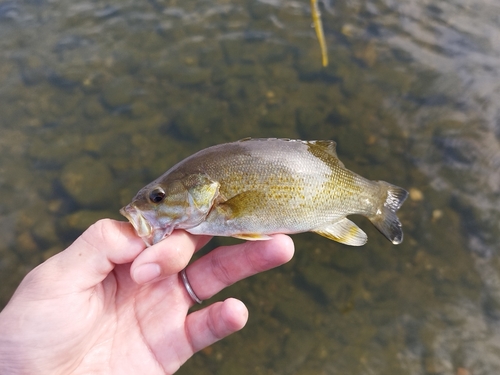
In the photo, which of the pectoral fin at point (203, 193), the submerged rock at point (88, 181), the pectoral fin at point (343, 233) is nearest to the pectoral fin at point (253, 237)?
the pectoral fin at point (203, 193)

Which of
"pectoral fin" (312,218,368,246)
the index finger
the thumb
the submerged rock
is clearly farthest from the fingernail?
the submerged rock

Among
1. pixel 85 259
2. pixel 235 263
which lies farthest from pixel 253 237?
pixel 85 259

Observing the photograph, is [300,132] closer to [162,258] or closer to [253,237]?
[253,237]

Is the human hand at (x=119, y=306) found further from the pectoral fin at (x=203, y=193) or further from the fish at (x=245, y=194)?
the pectoral fin at (x=203, y=193)

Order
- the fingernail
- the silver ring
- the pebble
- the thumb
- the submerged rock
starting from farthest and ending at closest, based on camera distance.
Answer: the submerged rock
the pebble
the silver ring
the thumb
the fingernail

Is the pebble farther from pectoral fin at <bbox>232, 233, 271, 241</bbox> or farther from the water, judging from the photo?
pectoral fin at <bbox>232, 233, 271, 241</bbox>
